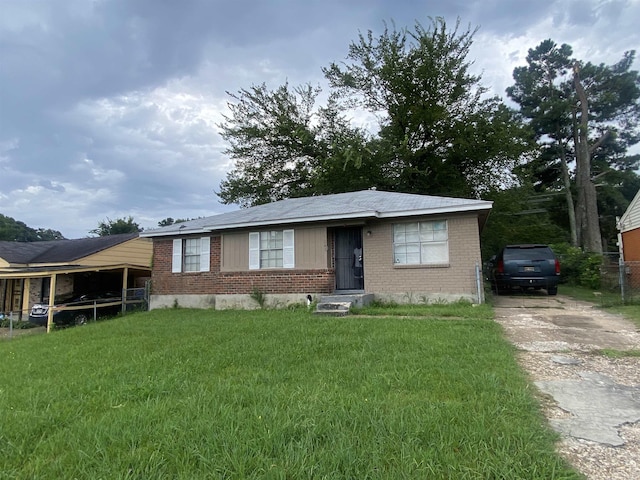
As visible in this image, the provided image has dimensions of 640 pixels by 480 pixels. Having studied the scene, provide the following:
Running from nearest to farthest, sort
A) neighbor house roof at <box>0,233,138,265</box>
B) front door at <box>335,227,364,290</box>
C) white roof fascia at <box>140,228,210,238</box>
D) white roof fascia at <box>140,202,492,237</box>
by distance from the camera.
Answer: white roof fascia at <box>140,202,492,237</box> → front door at <box>335,227,364,290</box> → white roof fascia at <box>140,228,210,238</box> → neighbor house roof at <box>0,233,138,265</box>

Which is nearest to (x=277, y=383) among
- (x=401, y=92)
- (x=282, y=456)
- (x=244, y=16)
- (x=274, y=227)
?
(x=282, y=456)

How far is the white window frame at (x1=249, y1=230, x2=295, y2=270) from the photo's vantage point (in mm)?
11320

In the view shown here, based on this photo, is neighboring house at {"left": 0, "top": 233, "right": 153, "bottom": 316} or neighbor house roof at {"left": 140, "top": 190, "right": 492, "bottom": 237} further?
neighboring house at {"left": 0, "top": 233, "right": 153, "bottom": 316}

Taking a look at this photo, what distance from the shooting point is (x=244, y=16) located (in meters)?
10.9

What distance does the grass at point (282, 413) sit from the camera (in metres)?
2.19

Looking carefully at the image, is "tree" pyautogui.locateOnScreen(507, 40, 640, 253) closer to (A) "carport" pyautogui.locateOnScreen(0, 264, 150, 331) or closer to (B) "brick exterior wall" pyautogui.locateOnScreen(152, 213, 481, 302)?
(B) "brick exterior wall" pyautogui.locateOnScreen(152, 213, 481, 302)

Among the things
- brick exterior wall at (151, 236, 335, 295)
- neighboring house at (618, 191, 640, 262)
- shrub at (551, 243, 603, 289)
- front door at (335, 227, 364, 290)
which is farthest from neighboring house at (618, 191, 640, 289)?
brick exterior wall at (151, 236, 335, 295)

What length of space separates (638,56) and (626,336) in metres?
29.8

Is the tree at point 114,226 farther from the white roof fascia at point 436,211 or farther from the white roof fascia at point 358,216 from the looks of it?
the white roof fascia at point 436,211

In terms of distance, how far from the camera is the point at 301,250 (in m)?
11.2

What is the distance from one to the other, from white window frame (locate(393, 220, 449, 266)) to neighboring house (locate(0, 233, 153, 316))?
12.0 m

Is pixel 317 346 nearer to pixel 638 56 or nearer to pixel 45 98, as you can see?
pixel 45 98

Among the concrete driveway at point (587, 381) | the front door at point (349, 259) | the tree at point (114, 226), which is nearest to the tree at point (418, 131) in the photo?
the front door at point (349, 259)

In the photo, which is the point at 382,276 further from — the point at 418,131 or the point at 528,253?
the point at 418,131
